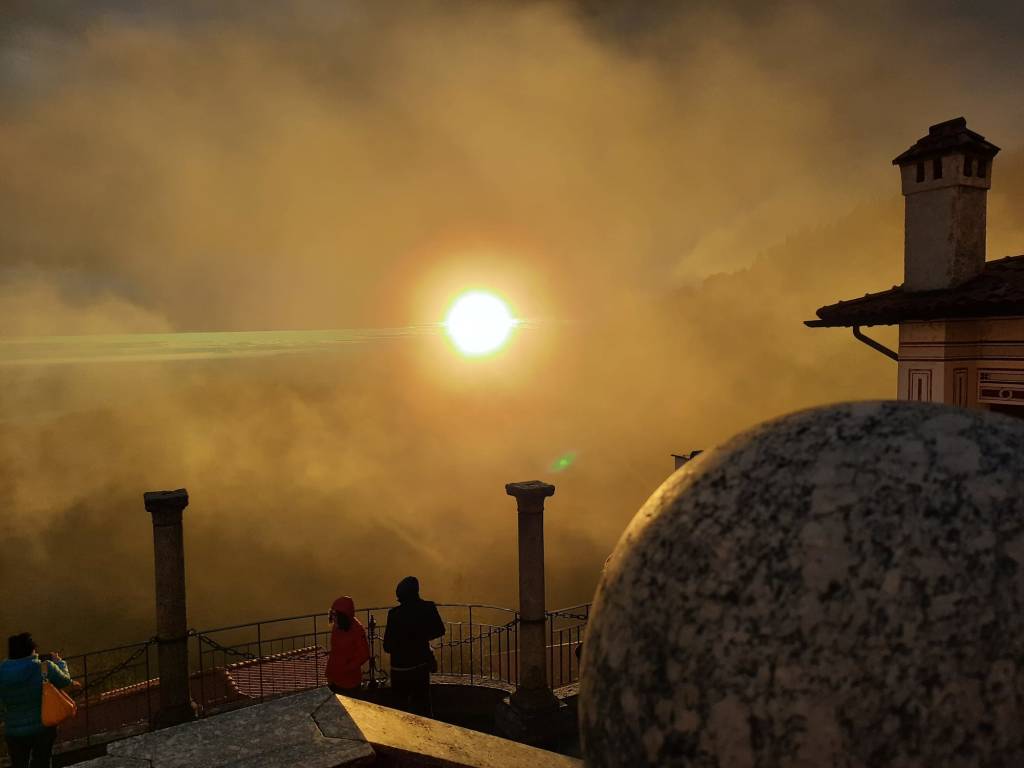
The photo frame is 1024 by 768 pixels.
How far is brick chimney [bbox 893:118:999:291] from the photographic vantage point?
431 inches

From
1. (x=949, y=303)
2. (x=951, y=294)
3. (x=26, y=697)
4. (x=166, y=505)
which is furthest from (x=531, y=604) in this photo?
(x=951, y=294)

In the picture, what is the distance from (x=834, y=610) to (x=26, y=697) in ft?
21.1

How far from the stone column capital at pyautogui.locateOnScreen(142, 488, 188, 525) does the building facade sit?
32.2 ft

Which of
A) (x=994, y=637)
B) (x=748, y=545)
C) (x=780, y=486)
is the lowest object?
(x=994, y=637)

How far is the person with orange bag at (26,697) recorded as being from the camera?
17.7 feet

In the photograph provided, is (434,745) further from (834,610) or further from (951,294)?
(951,294)

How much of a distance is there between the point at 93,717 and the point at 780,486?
16.6 metres

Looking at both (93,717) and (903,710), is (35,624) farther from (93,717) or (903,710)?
(903,710)

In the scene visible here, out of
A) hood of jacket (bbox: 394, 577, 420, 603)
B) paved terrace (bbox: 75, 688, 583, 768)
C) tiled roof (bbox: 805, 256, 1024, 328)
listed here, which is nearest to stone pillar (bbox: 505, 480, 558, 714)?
hood of jacket (bbox: 394, 577, 420, 603)

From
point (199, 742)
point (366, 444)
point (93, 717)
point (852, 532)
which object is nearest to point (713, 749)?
point (852, 532)

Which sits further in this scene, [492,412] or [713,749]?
[492,412]

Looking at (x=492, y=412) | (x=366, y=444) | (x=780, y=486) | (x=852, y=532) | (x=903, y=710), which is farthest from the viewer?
(x=492, y=412)

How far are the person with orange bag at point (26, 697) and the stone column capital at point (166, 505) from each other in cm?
219

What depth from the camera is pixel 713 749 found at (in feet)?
4.78
